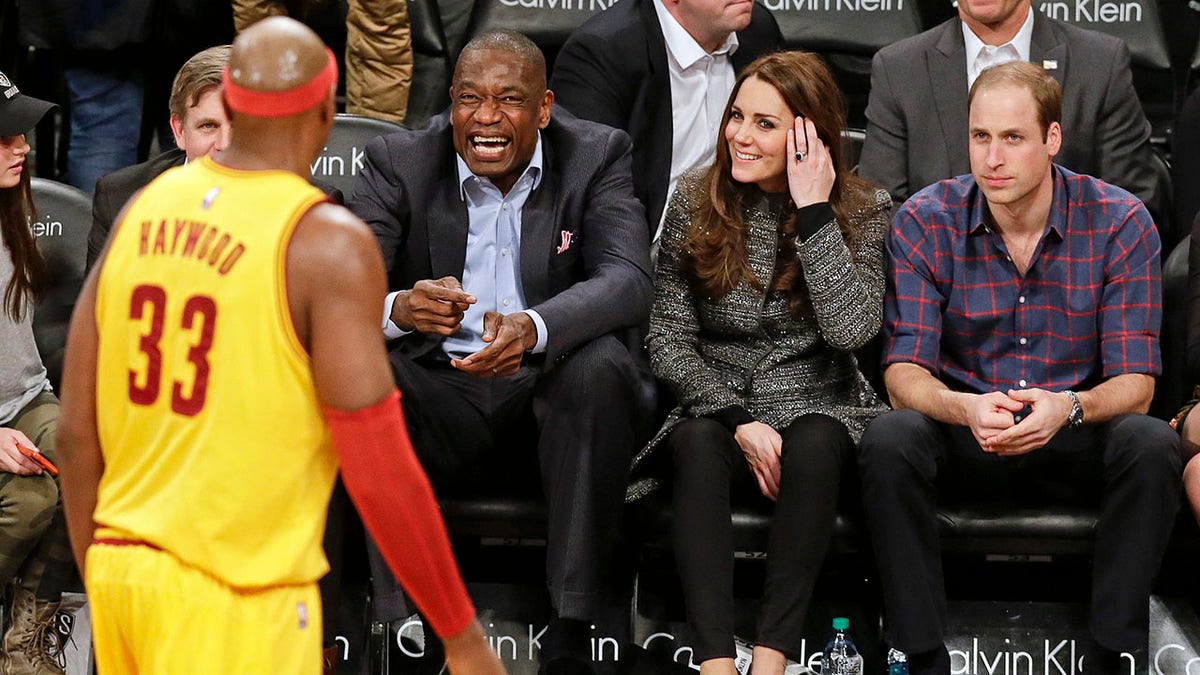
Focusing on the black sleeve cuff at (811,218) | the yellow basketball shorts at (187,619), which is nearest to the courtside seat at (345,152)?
the black sleeve cuff at (811,218)

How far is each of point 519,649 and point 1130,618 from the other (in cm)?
150

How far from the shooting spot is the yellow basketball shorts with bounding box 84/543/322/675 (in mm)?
2371

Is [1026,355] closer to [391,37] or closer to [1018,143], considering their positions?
[1018,143]

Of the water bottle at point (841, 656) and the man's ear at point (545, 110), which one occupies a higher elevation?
the man's ear at point (545, 110)

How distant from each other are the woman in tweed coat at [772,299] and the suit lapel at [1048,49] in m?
0.85

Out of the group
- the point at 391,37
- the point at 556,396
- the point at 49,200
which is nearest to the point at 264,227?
the point at 556,396

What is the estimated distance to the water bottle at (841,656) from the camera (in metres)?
4.31

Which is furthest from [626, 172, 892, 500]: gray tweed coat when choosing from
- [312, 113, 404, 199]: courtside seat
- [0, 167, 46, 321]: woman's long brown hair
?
[0, 167, 46, 321]: woman's long brown hair

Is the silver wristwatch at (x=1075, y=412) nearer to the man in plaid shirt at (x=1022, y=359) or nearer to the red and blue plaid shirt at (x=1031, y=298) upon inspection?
the man in plaid shirt at (x=1022, y=359)

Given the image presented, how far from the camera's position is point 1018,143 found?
4418 millimetres

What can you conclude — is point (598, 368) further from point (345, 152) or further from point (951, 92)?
point (951, 92)

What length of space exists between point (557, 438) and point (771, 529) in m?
0.56

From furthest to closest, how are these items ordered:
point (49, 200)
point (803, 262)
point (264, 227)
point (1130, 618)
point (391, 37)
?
point (391, 37)
point (49, 200)
point (803, 262)
point (1130, 618)
point (264, 227)

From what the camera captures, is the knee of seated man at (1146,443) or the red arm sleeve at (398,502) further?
the knee of seated man at (1146,443)
